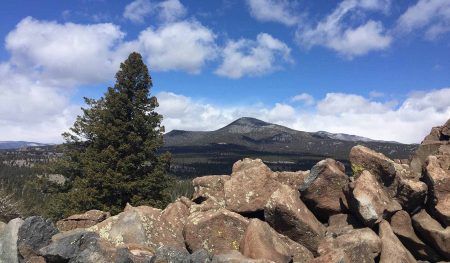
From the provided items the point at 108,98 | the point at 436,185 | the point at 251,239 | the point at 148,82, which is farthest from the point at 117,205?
the point at 436,185

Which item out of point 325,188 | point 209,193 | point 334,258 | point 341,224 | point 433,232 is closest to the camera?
point 334,258

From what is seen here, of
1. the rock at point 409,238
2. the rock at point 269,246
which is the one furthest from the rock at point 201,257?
the rock at point 409,238

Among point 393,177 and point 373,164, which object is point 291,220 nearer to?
point 373,164

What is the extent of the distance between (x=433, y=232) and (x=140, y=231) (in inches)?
414

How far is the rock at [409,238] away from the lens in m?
14.6

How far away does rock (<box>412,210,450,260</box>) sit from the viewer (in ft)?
45.9

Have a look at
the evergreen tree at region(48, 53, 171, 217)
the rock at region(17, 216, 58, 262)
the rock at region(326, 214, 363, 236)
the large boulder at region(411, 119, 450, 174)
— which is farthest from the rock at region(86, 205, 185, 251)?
the evergreen tree at region(48, 53, 171, 217)

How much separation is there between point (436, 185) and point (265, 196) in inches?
249

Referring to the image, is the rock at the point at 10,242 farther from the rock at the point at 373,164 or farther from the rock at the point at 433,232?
the rock at the point at 433,232

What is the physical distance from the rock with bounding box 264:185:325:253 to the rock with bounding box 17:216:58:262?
8.08 m

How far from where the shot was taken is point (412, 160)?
18594 millimetres

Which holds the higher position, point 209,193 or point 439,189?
point 439,189

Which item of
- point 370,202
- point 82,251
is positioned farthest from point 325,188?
point 82,251

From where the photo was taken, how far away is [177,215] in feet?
55.5
